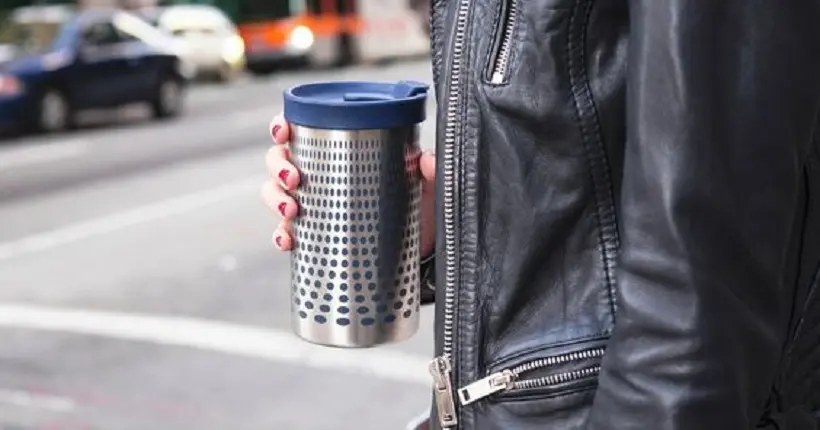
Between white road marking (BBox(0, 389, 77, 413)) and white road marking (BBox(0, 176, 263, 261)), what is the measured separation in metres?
2.84

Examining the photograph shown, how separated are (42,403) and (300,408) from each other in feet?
3.76

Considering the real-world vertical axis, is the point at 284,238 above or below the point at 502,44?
below

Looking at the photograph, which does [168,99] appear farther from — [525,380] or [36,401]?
[525,380]

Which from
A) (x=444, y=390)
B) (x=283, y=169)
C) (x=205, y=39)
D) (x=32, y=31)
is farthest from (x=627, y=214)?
(x=205, y=39)

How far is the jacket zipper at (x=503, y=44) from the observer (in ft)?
4.46

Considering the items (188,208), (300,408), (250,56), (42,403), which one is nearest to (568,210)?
(300,408)

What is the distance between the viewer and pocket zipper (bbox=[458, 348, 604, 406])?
1351mm

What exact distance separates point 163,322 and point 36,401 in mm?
1126

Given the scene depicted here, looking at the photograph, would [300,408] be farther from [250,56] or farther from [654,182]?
[250,56]

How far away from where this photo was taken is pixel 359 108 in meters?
1.62

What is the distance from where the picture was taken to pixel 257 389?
18.4ft

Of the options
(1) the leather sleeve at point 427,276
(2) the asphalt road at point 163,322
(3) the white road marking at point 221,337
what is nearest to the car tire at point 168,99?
(2) the asphalt road at point 163,322

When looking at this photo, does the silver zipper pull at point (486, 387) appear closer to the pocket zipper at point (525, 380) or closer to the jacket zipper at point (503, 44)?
the pocket zipper at point (525, 380)

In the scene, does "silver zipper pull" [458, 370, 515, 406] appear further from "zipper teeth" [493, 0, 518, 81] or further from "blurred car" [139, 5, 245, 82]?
"blurred car" [139, 5, 245, 82]
